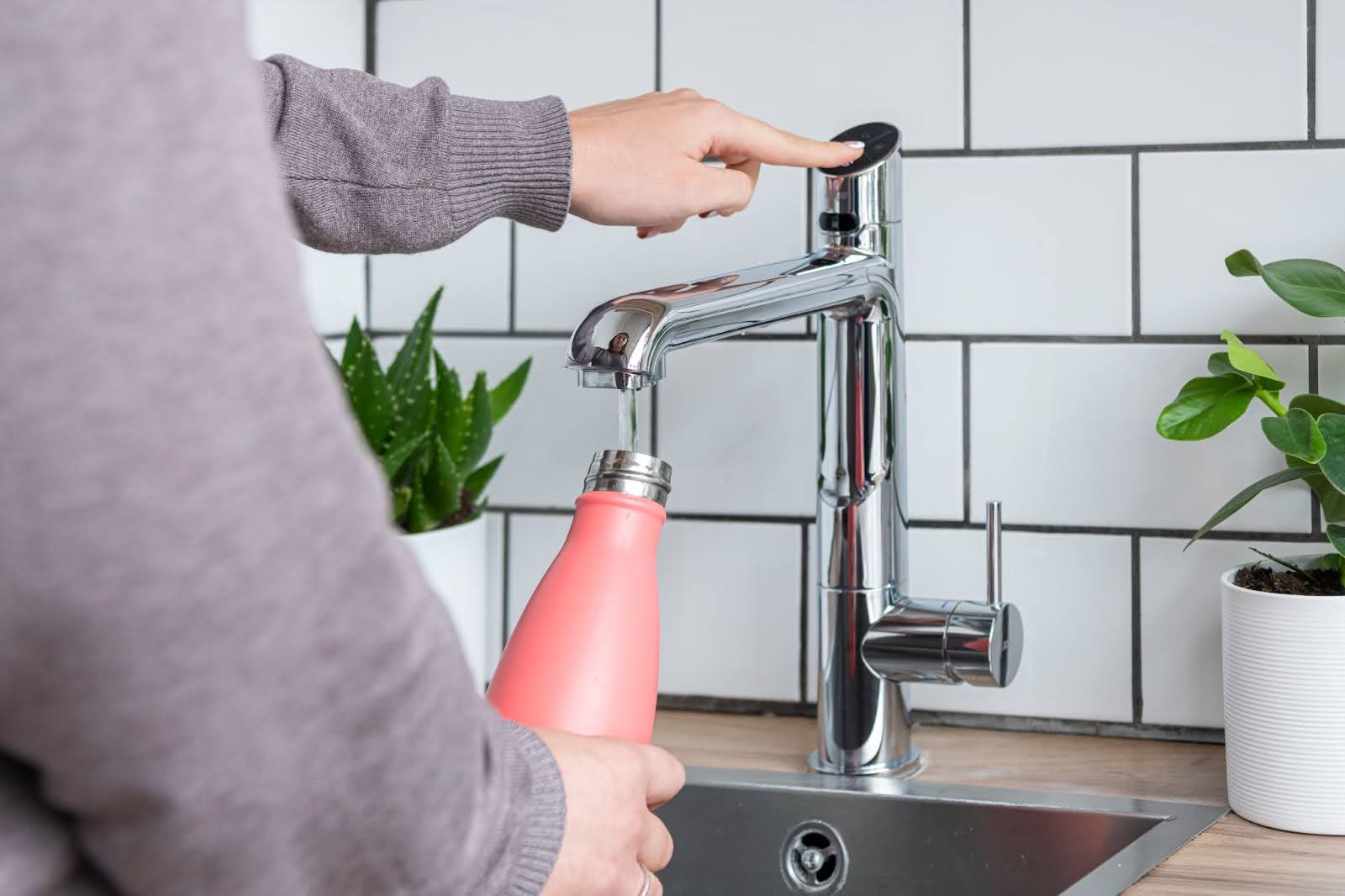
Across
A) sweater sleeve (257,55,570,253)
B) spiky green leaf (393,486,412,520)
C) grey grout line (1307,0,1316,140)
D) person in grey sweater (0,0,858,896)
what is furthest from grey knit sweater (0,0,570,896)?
grey grout line (1307,0,1316,140)

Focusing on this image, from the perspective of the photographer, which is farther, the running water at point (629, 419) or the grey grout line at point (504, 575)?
the grey grout line at point (504, 575)

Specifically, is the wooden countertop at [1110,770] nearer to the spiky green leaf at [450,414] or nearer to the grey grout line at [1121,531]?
the grey grout line at [1121,531]

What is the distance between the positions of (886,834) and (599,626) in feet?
1.08

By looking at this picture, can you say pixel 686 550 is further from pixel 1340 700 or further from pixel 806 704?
pixel 1340 700

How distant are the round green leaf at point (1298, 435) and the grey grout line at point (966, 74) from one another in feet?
0.95

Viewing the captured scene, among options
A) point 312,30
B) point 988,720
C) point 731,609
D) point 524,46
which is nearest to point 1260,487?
point 988,720

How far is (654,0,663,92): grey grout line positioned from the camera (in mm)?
870

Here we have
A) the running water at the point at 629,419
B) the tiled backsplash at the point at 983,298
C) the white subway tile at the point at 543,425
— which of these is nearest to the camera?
the running water at the point at 629,419

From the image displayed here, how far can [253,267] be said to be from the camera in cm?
25

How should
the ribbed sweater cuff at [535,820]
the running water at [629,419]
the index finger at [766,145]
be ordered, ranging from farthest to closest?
the index finger at [766,145], the running water at [629,419], the ribbed sweater cuff at [535,820]

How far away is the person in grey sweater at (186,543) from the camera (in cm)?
22

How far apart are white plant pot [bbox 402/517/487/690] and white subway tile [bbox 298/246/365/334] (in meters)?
0.19

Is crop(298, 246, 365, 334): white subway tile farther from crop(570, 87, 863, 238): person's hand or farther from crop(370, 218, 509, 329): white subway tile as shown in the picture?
crop(570, 87, 863, 238): person's hand

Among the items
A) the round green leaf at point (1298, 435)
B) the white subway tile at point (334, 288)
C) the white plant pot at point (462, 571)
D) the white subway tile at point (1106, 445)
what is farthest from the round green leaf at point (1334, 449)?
the white subway tile at point (334, 288)
